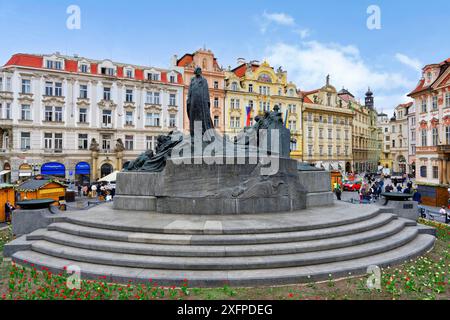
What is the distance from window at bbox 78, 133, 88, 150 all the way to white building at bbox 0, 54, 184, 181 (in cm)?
12

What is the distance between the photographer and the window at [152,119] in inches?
1682

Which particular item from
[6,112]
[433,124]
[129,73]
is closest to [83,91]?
[129,73]

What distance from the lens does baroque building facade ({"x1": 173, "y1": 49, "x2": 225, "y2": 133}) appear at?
46.0 meters

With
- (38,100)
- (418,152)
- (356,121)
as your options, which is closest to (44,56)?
(38,100)

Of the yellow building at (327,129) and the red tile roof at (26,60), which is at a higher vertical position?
the red tile roof at (26,60)

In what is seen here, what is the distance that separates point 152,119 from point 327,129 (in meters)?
34.3

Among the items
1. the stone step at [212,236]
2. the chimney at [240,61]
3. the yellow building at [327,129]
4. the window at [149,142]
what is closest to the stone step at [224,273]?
the stone step at [212,236]

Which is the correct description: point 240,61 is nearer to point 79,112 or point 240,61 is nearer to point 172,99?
point 172,99

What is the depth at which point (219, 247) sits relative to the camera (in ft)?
22.3

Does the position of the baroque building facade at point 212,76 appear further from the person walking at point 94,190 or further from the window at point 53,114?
the person walking at point 94,190

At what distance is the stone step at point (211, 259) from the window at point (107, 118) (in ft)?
116

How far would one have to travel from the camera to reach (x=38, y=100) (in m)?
36.3

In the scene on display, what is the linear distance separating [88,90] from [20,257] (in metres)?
36.3

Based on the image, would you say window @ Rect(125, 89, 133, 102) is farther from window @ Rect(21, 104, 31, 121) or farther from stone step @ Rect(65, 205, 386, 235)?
stone step @ Rect(65, 205, 386, 235)
